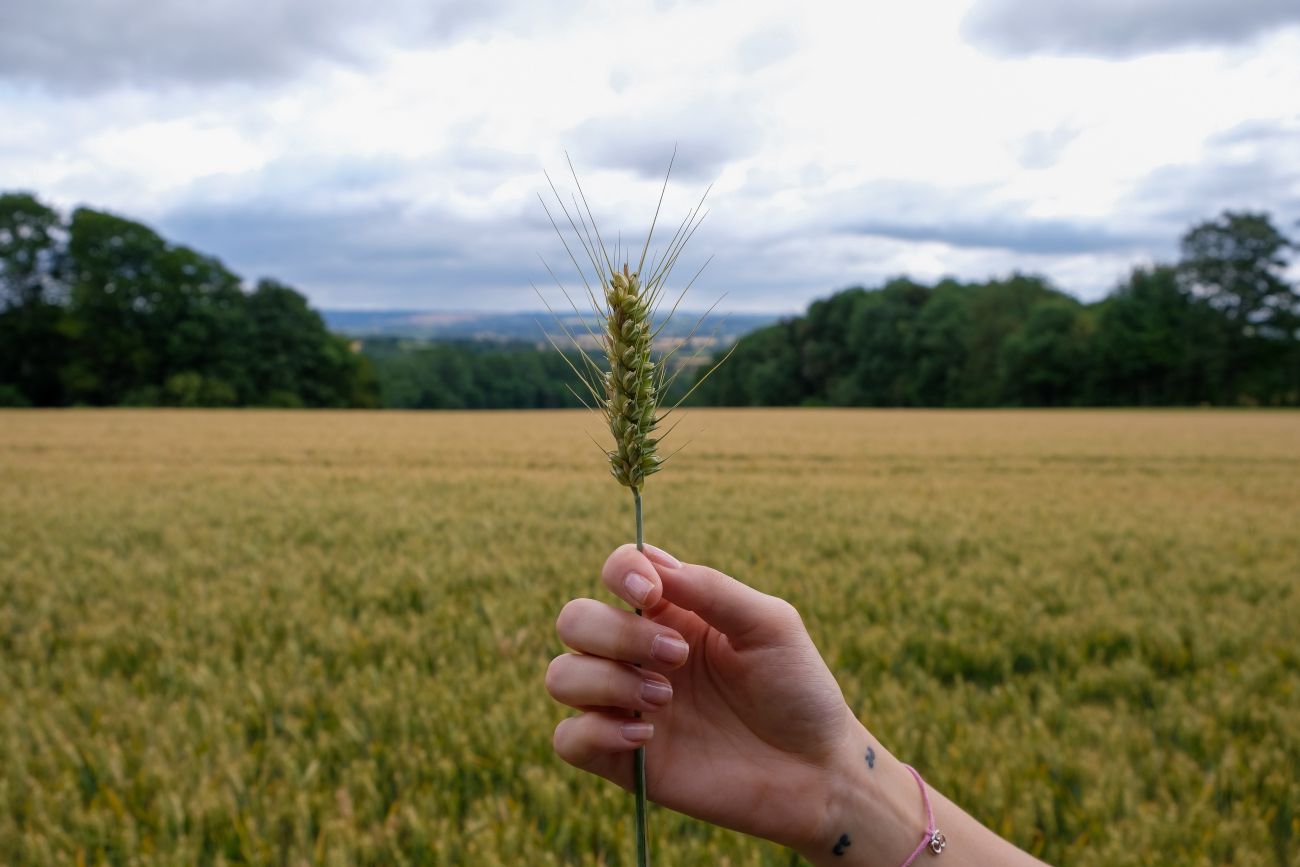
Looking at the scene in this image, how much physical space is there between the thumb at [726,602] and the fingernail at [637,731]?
0.21 m

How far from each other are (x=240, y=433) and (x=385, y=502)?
56.5ft

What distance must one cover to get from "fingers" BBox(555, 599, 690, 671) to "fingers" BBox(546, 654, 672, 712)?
0.8 inches

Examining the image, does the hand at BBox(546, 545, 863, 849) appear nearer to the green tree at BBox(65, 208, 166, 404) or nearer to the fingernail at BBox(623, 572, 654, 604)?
the fingernail at BBox(623, 572, 654, 604)

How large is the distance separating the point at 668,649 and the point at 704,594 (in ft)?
0.49

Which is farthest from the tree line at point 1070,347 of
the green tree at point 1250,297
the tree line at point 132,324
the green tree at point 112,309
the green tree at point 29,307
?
the green tree at point 29,307

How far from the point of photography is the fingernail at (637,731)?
121cm

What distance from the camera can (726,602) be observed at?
54.1 inches

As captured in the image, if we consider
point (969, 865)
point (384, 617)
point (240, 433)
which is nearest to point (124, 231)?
point (240, 433)

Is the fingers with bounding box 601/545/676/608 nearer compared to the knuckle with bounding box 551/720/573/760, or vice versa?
the fingers with bounding box 601/545/676/608

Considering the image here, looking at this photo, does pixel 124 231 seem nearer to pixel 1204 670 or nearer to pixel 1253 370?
pixel 1204 670

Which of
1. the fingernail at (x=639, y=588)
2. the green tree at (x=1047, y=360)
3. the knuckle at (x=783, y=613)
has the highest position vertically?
the green tree at (x=1047, y=360)

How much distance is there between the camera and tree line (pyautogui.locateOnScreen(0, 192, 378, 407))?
52.8m

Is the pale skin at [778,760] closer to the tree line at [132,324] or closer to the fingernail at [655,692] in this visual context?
the fingernail at [655,692]

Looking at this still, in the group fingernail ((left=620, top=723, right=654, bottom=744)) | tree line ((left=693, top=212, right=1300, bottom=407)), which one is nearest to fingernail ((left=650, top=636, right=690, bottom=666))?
fingernail ((left=620, top=723, right=654, bottom=744))
